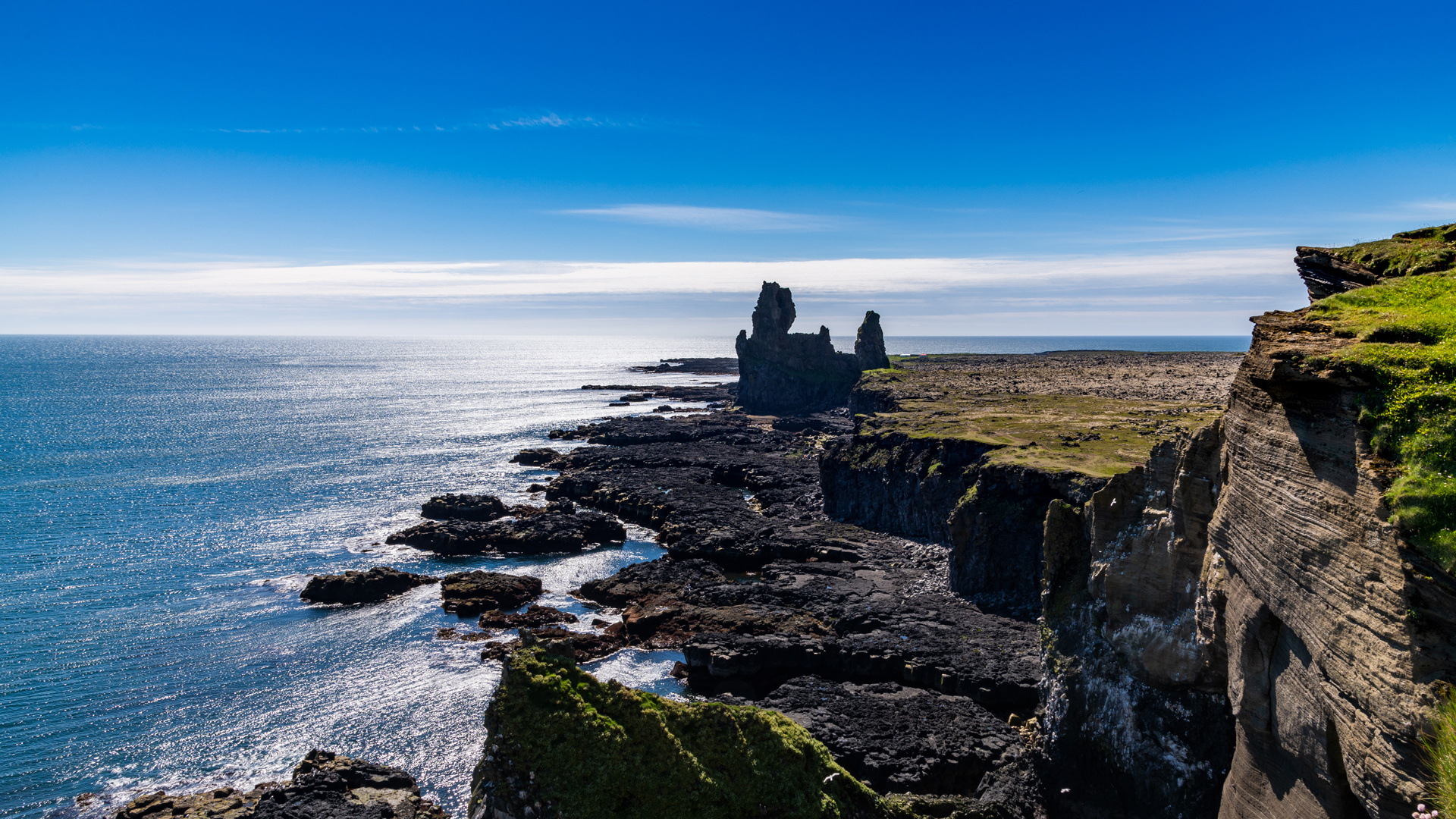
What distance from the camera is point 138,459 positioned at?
92750 millimetres

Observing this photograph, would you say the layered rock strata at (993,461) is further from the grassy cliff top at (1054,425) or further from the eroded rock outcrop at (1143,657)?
the eroded rock outcrop at (1143,657)

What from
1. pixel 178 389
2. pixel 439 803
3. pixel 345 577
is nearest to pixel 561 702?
Answer: pixel 439 803

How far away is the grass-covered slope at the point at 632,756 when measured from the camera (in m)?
14.5

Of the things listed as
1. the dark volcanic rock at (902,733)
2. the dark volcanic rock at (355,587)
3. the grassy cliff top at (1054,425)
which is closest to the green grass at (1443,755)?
the dark volcanic rock at (902,733)

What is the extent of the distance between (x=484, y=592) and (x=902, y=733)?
29.0 metres

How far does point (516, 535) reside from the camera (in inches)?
2350

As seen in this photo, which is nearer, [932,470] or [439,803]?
[439,803]

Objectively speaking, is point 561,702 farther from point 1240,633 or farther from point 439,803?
point 439,803

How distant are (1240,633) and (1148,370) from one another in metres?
151

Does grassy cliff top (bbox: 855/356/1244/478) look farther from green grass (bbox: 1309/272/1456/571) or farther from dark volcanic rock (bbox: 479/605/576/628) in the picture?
dark volcanic rock (bbox: 479/605/576/628)

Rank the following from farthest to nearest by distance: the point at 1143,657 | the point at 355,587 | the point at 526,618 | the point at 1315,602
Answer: the point at 355,587 < the point at 526,618 < the point at 1143,657 < the point at 1315,602

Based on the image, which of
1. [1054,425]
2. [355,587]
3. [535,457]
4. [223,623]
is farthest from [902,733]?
[535,457]

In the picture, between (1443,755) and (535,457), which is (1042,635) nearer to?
(1443,755)

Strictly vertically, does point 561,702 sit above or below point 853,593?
above
